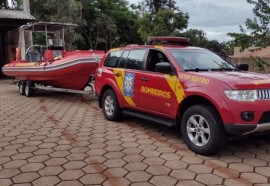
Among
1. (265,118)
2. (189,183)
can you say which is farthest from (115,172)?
(265,118)

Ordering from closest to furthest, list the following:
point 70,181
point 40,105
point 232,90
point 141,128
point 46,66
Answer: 1. point 70,181
2. point 232,90
3. point 141,128
4. point 40,105
5. point 46,66

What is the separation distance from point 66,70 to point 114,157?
594 cm

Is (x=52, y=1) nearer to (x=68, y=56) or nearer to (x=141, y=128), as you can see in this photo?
(x=68, y=56)

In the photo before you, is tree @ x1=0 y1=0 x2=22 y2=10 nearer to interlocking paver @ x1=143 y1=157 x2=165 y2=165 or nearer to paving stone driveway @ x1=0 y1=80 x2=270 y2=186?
paving stone driveway @ x1=0 y1=80 x2=270 y2=186

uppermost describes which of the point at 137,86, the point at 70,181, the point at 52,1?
the point at 52,1

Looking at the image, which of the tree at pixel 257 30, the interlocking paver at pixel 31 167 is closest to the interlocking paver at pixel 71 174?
the interlocking paver at pixel 31 167

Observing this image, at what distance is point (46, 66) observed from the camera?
1097 centimetres

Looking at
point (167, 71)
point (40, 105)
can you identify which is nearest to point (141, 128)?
point (167, 71)

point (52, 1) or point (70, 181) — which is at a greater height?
point (52, 1)

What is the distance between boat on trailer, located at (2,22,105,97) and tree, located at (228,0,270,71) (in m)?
4.31

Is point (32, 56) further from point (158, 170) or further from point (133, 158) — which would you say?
point (158, 170)

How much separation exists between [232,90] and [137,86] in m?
2.20

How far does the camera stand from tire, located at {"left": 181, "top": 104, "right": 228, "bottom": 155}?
15.7ft

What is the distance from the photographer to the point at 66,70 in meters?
10.4
